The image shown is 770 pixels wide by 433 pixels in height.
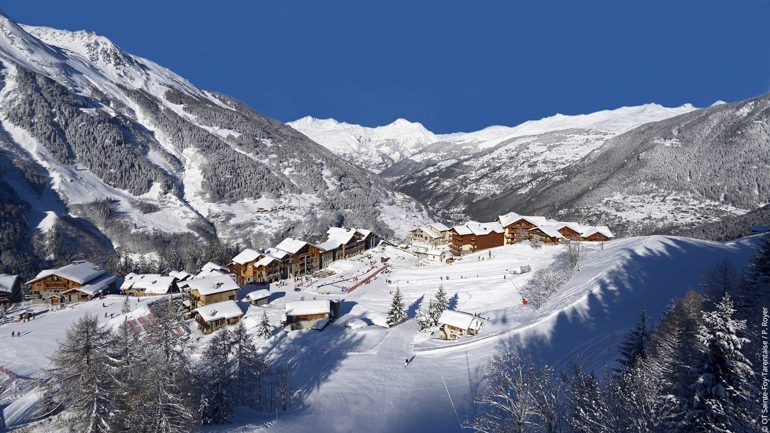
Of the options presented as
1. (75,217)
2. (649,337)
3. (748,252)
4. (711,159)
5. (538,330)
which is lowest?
(538,330)

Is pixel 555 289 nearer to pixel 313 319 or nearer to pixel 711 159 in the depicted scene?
pixel 313 319

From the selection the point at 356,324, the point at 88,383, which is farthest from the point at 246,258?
the point at 88,383

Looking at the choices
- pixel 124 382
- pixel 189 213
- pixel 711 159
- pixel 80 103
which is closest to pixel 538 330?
pixel 124 382

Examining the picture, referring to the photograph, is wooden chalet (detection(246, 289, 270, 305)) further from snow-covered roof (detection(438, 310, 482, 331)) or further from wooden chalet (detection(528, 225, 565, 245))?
A: wooden chalet (detection(528, 225, 565, 245))

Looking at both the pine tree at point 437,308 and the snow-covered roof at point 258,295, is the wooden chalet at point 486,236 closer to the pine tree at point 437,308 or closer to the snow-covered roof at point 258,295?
the pine tree at point 437,308

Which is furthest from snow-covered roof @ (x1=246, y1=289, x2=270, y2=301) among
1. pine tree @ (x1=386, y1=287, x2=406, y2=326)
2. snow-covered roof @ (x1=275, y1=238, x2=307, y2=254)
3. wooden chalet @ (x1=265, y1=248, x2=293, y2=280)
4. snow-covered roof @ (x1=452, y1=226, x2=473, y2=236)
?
snow-covered roof @ (x1=452, y1=226, x2=473, y2=236)

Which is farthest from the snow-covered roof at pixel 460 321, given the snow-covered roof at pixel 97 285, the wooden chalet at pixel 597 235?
the snow-covered roof at pixel 97 285
